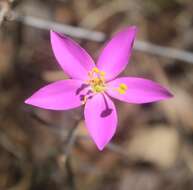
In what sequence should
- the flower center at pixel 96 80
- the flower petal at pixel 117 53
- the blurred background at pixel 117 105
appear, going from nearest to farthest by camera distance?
the flower petal at pixel 117 53 < the flower center at pixel 96 80 < the blurred background at pixel 117 105

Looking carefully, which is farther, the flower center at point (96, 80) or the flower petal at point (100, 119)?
the flower center at point (96, 80)

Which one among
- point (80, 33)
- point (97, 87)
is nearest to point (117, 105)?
point (80, 33)

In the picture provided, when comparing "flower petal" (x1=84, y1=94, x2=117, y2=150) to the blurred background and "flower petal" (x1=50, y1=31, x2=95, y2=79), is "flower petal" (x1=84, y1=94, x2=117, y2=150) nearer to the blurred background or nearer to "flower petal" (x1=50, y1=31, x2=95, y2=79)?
"flower petal" (x1=50, y1=31, x2=95, y2=79)

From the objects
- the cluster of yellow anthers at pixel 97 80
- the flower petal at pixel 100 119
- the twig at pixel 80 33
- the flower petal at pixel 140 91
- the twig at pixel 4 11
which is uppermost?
the twig at pixel 80 33

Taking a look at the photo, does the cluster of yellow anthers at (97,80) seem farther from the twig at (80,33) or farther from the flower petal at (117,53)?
the twig at (80,33)

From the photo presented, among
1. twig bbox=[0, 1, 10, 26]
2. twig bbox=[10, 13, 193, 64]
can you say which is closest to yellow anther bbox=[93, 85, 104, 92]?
twig bbox=[0, 1, 10, 26]

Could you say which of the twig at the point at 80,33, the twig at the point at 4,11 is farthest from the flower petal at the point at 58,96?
the twig at the point at 80,33

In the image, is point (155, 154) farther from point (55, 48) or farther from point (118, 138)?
point (55, 48)
